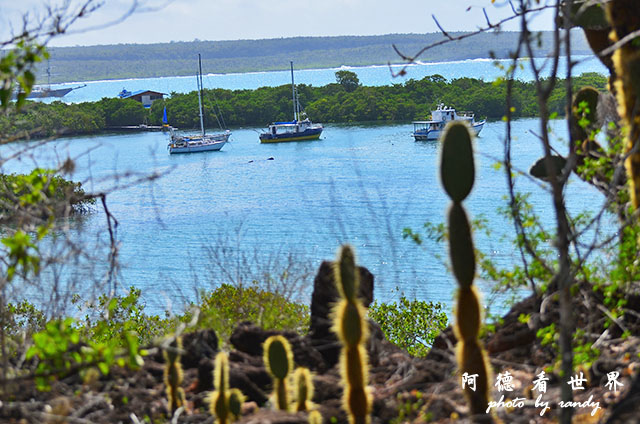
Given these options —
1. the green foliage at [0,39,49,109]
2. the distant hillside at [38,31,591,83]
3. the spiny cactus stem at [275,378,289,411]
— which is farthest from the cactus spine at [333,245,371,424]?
the distant hillside at [38,31,591,83]

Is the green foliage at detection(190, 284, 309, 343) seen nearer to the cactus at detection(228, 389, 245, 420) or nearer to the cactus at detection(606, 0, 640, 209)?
the cactus at detection(228, 389, 245, 420)

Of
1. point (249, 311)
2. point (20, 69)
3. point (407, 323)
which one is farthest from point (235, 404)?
point (407, 323)

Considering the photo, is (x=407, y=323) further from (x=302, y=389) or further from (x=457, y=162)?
(x=457, y=162)

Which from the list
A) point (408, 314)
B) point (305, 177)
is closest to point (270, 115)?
point (305, 177)

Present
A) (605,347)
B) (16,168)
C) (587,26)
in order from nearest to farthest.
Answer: (605,347)
(587,26)
(16,168)

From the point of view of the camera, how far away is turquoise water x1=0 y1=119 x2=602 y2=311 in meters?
21.8

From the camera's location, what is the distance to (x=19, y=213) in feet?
13.8

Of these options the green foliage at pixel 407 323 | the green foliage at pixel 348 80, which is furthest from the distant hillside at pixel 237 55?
the green foliage at pixel 407 323

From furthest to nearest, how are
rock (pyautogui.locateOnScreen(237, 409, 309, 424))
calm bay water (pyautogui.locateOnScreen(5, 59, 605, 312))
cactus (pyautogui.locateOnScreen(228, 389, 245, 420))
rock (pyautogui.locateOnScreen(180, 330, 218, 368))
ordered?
calm bay water (pyautogui.locateOnScreen(5, 59, 605, 312))
rock (pyautogui.locateOnScreen(180, 330, 218, 368))
cactus (pyautogui.locateOnScreen(228, 389, 245, 420))
rock (pyautogui.locateOnScreen(237, 409, 309, 424))

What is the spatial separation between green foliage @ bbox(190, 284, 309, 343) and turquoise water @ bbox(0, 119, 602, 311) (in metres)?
2.86

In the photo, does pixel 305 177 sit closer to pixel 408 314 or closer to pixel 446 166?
pixel 408 314

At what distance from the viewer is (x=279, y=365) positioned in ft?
15.3

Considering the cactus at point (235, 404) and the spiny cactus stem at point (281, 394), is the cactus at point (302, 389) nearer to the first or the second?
the spiny cactus stem at point (281, 394)

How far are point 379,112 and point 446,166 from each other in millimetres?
66663
